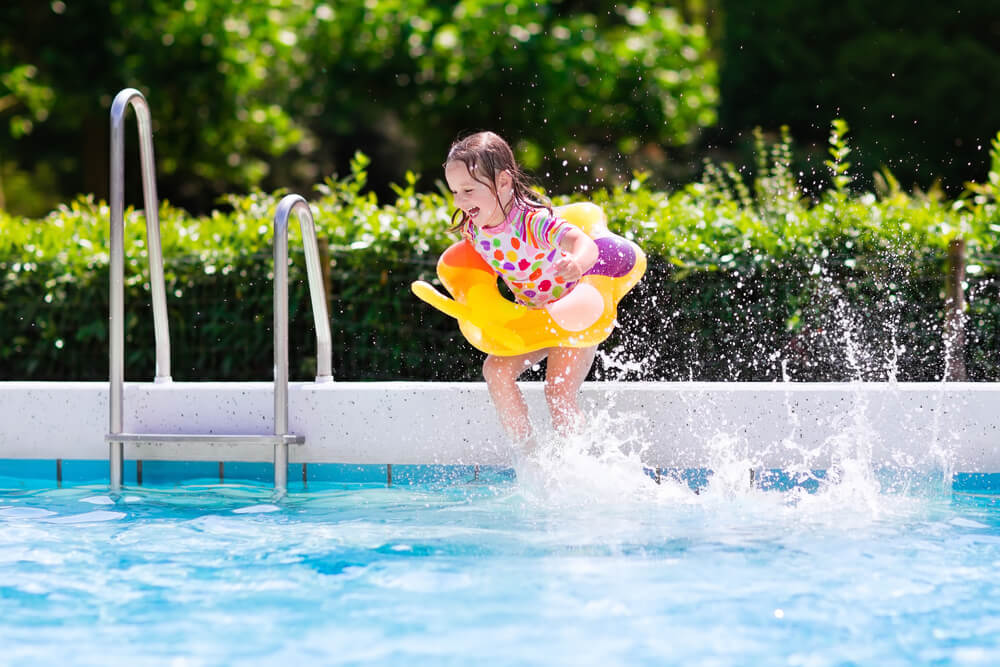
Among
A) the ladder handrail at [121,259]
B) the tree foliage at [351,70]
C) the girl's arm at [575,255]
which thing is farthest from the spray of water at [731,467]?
the tree foliage at [351,70]

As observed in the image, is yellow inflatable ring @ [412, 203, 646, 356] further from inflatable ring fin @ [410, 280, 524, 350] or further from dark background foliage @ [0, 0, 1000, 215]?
dark background foliage @ [0, 0, 1000, 215]

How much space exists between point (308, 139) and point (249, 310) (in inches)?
556

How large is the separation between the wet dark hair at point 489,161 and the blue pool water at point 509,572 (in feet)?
3.22

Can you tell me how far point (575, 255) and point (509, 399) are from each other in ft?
1.98

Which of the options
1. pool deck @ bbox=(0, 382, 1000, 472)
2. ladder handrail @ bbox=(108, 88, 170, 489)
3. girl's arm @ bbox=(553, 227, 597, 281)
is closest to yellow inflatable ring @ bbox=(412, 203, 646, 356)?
girl's arm @ bbox=(553, 227, 597, 281)

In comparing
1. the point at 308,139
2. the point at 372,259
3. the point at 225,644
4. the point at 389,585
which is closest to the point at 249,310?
the point at 372,259

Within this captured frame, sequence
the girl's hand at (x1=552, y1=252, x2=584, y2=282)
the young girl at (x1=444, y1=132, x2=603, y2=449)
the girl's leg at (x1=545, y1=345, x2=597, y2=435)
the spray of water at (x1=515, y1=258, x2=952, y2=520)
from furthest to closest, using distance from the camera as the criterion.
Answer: the girl's leg at (x1=545, y1=345, x2=597, y2=435)
the spray of water at (x1=515, y1=258, x2=952, y2=520)
the young girl at (x1=444, y1=132, x2=603, y2=449)
the girl's hand at (x1=552, y1=252, x2=584, y2=282)

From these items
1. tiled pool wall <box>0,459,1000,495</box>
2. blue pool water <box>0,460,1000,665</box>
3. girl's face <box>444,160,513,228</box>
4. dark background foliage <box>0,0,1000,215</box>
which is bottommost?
blue pool water <box>0,460,1000,665</box>

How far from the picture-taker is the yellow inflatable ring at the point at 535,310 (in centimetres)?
402

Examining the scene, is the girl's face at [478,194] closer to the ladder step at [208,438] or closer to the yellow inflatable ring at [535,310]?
the yellow inflatable ring at [535,310]

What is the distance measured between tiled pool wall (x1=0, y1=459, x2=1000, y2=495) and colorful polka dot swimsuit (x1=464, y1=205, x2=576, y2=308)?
2.28 feet

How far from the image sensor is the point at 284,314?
401 cm

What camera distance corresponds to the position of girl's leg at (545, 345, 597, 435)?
4.11 meters

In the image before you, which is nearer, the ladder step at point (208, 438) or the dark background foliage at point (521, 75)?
the ladder step at point (208, 438)
